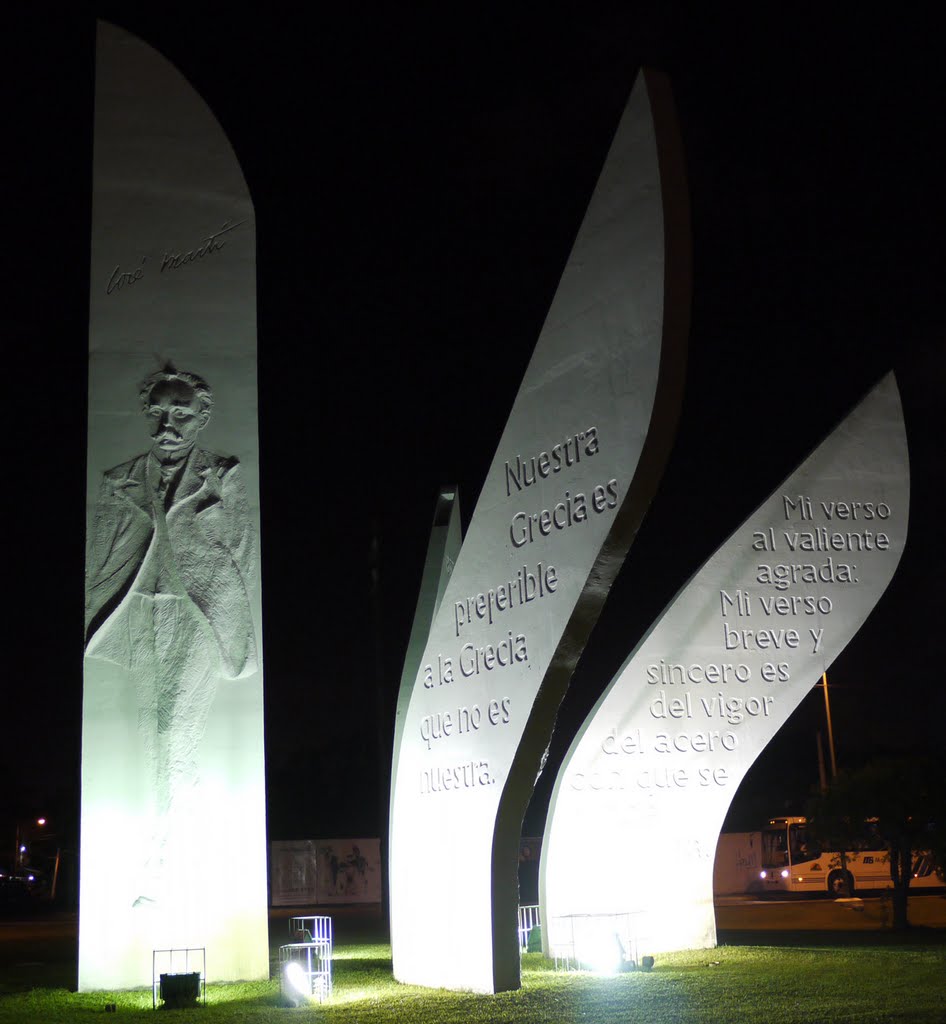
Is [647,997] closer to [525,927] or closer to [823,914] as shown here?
[525,927]

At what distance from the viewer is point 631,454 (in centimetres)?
986

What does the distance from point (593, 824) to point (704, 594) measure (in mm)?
3088

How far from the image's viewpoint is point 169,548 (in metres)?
14.4

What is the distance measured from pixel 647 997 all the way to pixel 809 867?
19916 mm

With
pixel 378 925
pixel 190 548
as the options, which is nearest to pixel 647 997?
pixel 190 548

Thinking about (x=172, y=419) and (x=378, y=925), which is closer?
(x=172, y=419)

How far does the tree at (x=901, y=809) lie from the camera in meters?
18.3

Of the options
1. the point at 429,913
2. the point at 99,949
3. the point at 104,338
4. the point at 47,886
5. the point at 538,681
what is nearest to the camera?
the point at 538,681

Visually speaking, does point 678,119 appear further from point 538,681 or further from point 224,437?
point 224,437

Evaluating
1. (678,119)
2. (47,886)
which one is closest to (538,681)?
(678,119)
